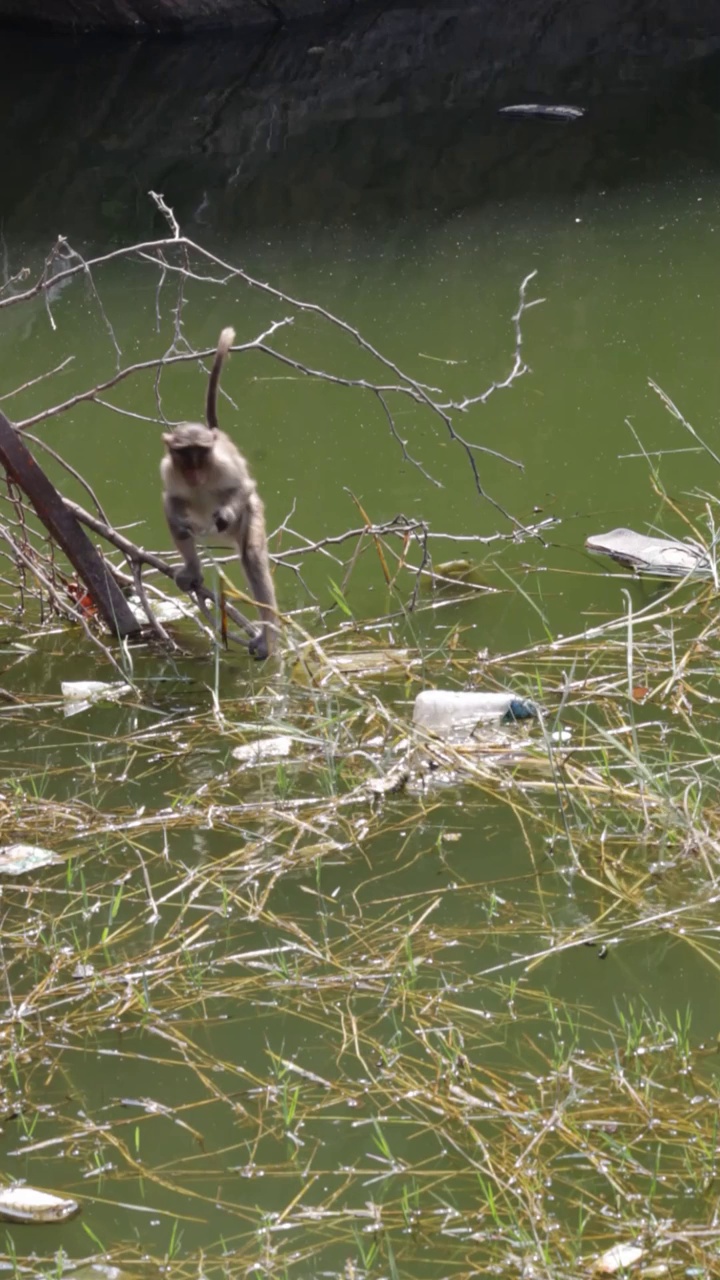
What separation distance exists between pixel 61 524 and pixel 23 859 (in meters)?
1.20

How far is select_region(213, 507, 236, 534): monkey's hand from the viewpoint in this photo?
14.1 feet

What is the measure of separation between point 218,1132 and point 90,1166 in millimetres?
214

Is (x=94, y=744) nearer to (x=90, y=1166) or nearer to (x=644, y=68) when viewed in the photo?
(x=90, y=1166)

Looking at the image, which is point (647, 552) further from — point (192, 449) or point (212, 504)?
point (192, 449)

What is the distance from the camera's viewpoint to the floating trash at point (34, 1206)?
2357 millimetres

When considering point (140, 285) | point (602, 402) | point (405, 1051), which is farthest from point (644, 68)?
point (405, 1051)

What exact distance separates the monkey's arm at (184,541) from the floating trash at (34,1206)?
2252mm

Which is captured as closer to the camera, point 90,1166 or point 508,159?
point 90,1166

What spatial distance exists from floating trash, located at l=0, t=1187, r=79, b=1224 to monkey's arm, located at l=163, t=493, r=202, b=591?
225cm

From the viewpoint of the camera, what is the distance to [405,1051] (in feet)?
8.87

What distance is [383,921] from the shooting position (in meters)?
3.11

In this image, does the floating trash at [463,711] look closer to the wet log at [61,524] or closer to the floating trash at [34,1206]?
the wet log at [61,524]

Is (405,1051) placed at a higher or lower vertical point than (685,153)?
higher

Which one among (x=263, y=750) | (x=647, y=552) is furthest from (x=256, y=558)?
(x=647, y=552)
